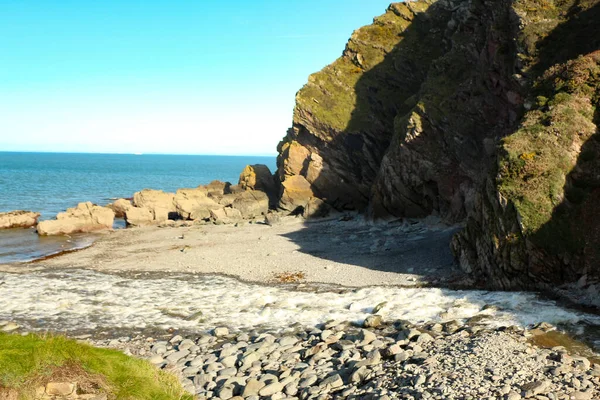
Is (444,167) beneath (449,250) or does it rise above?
above

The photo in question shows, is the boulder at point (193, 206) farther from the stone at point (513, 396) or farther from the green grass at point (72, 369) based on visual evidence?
the stone at point (513, 396)

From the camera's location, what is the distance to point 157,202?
56906 mm

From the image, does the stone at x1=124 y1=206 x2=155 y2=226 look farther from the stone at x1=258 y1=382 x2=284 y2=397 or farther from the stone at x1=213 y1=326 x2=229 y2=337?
the stone at x1=258 y1=382 x2=284 y2=397

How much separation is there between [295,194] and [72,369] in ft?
140

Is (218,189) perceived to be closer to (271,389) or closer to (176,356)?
(176,356)

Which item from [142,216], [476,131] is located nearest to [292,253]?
[476,131]

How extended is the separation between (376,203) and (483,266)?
2061 cm

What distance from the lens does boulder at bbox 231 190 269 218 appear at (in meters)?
54.2

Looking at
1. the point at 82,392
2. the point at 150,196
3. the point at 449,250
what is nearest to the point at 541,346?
the point at 82,392

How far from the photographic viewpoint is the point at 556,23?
31578 millimetres

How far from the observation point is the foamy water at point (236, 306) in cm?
1970

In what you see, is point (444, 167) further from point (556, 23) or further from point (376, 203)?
point (556, 23)

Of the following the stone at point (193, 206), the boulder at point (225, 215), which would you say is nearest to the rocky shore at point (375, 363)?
the boulder at point (225, 215)

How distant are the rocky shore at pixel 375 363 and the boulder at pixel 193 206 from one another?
35812 mm
